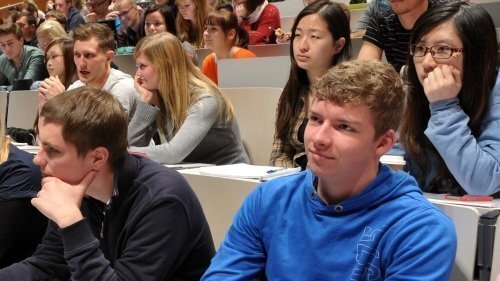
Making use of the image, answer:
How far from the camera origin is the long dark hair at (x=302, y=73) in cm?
238

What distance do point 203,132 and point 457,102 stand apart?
1265 millimetres

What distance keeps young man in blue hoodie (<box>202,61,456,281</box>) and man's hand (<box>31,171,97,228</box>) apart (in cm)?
41

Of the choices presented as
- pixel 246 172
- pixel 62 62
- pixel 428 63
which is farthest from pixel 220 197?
pixel 62 62

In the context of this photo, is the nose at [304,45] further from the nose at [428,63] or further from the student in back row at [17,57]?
the student in back row at [17,57]

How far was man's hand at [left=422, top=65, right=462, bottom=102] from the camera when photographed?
5.11ft

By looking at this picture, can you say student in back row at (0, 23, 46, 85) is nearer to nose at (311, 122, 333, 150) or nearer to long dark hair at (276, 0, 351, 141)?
long dark hair at (276, 0, 351, 141)

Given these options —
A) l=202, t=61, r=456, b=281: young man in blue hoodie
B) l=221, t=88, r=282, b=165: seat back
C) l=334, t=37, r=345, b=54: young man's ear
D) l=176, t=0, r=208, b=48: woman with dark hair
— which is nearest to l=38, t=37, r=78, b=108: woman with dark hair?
l=176, t=0, r=208, b=48: woman with dark hair

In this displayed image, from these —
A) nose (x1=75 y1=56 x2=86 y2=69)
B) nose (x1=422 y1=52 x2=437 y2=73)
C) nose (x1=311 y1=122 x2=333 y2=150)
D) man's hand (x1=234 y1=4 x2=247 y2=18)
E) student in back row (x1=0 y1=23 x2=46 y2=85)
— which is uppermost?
nose (x1=422 y1=52 x2=437 y2=73)

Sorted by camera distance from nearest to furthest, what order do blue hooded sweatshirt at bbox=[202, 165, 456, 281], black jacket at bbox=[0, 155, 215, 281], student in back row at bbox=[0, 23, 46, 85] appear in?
1. blue hooded sweatshirt at bbox=[202, 165, 456, 281]
2. black jacket at bbox=[0, 155, 215, 281]
3. student in back row at bbox=[0, 23, 46, 85]

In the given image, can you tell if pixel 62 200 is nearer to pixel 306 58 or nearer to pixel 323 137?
pixel 323 137

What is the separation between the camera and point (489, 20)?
1.59m

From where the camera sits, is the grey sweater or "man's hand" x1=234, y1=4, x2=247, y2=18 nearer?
the grey sweater

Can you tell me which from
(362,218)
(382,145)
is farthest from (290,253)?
(382,145)

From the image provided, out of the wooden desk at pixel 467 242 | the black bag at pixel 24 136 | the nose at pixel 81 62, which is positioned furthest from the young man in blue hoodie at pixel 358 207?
the black bag at pixel 24 136
